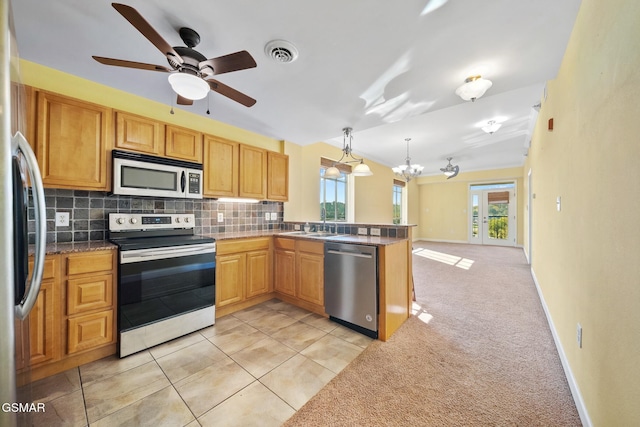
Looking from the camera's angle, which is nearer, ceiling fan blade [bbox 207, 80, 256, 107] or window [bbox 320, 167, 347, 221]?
ceiling fan blade [bbox 207, 80, 256, 107]

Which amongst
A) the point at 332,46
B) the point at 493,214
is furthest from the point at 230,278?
the point at 493,214

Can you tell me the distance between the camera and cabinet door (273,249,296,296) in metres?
3.02

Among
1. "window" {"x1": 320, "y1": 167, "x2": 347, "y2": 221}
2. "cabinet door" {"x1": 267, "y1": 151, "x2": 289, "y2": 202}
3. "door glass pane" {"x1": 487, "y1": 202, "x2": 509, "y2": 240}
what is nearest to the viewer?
"cabinet door" {"x1": 267, "y1": 151, "x2": 289, "y2": 202}

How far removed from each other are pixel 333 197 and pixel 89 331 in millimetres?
4274

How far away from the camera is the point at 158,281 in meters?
2.14

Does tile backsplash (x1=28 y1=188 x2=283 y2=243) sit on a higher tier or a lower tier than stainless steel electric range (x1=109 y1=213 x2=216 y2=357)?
higher

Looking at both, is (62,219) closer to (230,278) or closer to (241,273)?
(230,278)

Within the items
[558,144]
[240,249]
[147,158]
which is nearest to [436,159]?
[558,144]

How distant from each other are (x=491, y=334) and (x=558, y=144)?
1.93 meters

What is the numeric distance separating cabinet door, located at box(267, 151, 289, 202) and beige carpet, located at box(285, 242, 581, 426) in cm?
241

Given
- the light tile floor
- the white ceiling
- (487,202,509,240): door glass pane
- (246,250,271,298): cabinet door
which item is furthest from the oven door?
(487,202,509,240): door glass pane

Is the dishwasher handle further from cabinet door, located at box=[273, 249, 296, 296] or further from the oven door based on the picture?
the oven door

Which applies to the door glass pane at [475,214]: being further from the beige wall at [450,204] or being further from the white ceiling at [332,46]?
the white ceiling at [332,46]

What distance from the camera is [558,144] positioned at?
7.40 ft
